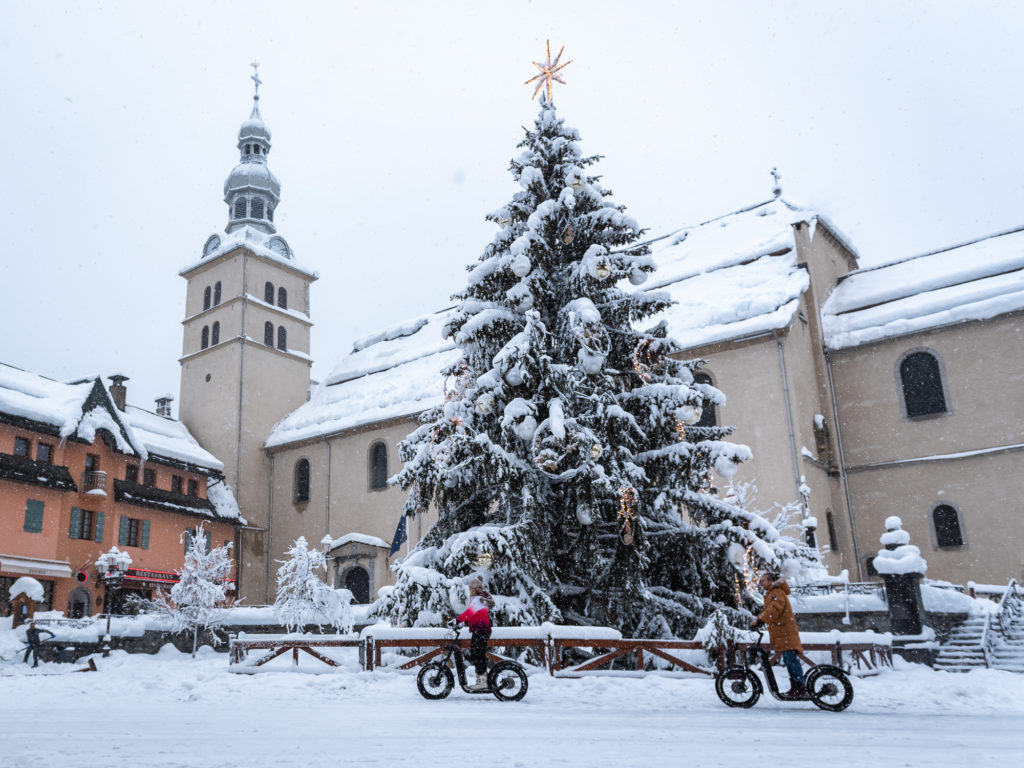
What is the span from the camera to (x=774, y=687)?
992 centimetres

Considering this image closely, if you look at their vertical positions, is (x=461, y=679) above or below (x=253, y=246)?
below

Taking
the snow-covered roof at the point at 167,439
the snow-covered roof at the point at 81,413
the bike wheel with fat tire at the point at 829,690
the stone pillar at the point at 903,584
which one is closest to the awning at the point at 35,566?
the snow-covered roof at the point at 81,413

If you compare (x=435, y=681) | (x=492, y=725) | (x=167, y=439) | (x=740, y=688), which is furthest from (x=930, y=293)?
(x=167, y=439)

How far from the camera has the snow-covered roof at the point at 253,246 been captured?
45.7 metres

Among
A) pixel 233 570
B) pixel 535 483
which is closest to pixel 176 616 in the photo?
pixel 233 570

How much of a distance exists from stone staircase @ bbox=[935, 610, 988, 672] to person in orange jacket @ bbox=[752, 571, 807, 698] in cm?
890

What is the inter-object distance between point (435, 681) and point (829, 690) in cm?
457

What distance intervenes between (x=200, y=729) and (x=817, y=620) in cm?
1526

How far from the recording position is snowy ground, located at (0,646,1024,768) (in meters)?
6.55

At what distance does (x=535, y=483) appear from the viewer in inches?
563

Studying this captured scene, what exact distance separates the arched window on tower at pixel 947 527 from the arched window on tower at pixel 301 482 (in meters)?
26.4

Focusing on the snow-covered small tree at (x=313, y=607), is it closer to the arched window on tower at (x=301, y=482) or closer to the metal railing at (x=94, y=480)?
the metal railing at (x=94, y=480)

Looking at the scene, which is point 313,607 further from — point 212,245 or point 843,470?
point 212,245

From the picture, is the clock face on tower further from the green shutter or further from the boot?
the boot
